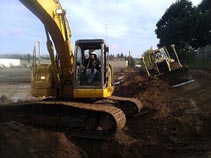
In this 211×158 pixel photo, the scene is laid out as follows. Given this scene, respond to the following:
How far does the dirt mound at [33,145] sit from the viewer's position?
8836mm

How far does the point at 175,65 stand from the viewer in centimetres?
2512

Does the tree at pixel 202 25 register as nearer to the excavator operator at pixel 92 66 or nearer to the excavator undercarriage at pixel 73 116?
the excavator operator at pixel 92 66

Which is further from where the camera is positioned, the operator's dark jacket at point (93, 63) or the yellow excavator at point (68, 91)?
the operator's dark jacket at point (93, 63)

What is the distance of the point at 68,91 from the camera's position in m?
12.6

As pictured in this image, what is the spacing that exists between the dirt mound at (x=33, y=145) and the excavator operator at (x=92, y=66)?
244cm

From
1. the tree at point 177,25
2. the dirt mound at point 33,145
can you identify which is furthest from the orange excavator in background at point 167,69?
the tree at point 177,25

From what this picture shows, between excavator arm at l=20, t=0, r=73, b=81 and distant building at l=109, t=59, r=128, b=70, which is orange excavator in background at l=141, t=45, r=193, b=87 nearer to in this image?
excavator arm at l=20, t=0, r=73, b=81

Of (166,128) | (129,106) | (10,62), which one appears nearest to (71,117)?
(166,128)

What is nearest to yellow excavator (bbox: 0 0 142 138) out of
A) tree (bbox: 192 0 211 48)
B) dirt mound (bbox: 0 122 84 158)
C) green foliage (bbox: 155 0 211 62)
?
dirt mound (bbox: 0 122 84 158)

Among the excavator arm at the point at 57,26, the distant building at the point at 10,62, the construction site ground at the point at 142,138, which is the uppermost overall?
the distant building at the point at 10,62

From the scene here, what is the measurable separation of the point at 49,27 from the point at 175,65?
14794mm

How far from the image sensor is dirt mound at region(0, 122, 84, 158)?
8.84 metres

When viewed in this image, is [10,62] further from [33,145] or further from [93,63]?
A: [33,145]

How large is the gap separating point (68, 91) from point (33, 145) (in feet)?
11.7
